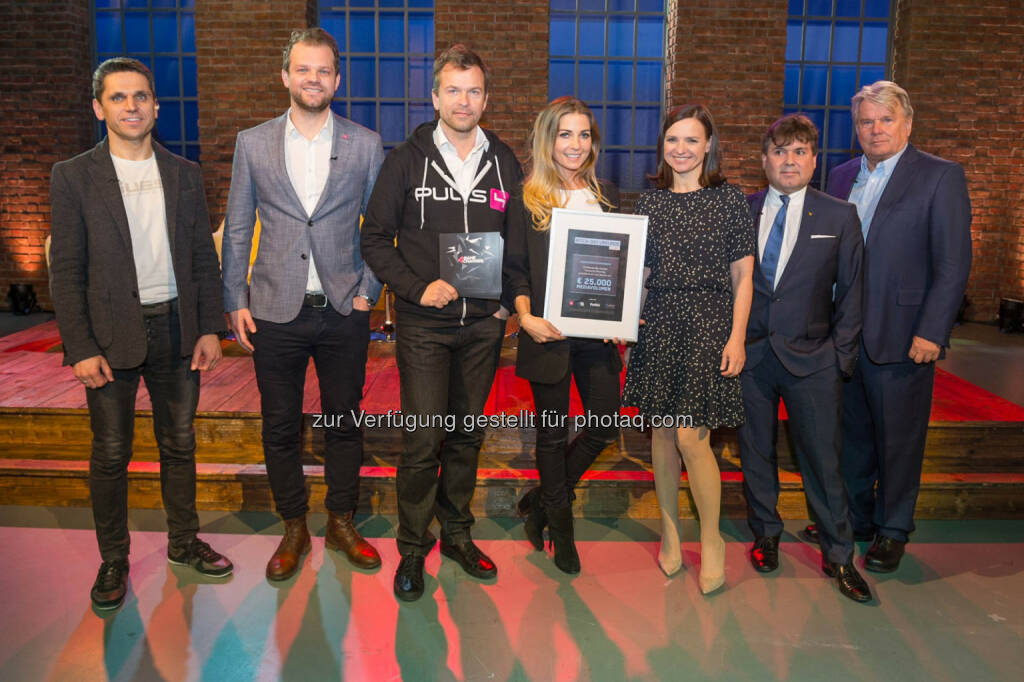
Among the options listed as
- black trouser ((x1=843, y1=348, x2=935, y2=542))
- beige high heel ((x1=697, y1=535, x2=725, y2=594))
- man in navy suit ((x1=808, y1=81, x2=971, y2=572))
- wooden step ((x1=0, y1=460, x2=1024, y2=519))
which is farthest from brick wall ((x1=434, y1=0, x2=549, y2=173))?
beige high heel ((x1=697, y1=535, x2=725, y2=594))

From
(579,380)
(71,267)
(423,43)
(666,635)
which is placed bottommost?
(666,635)

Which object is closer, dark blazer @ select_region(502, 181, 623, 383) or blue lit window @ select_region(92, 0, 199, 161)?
dark blazer @ select_region(502, 181, 623, 383)

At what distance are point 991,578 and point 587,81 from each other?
5375 mm

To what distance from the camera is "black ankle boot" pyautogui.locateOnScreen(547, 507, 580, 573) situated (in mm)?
2803

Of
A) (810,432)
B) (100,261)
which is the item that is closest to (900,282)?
(810,432)

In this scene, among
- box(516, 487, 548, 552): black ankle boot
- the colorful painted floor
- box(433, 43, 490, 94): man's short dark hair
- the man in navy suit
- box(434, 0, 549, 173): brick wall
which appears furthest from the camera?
box(434, 0, 549, 173): brick wall

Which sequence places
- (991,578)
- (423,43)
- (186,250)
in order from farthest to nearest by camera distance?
1. (423,43)
2. (991,578)
3. (186,250)

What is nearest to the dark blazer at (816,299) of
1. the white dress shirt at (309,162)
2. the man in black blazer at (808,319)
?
the man in black blazer at (808,319)

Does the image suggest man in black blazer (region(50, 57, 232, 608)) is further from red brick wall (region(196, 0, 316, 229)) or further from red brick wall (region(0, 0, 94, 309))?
red brick wall (region(0, 0, 94, 309))

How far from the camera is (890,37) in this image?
690 cm

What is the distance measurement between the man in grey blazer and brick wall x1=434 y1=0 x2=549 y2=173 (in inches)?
154

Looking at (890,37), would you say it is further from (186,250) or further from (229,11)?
(186,250)

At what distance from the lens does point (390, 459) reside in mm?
3568

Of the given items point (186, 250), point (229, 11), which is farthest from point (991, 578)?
point (229, 11)
